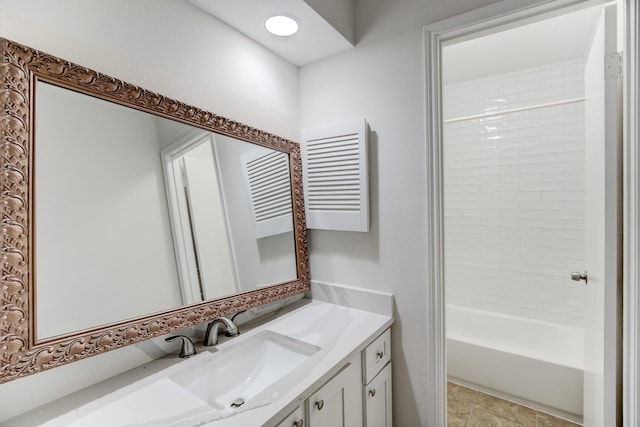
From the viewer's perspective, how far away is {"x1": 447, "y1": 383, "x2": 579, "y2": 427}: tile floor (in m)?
1.84

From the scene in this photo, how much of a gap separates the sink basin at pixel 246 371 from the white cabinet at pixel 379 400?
0.33m

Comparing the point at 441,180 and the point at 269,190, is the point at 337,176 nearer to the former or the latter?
the point at 269,190

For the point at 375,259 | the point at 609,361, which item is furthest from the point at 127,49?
the point at 609,361

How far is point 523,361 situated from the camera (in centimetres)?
196

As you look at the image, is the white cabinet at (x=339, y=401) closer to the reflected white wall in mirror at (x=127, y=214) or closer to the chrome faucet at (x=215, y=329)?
the chrome faucet at (x=215, y=329)

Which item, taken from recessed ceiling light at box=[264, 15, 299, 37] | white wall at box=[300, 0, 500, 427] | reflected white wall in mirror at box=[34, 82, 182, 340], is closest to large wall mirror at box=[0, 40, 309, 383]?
reflected white wall in mirror at box=[34, 82, 182, 340]

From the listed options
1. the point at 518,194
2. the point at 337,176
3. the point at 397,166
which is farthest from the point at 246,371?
the point at 518,194

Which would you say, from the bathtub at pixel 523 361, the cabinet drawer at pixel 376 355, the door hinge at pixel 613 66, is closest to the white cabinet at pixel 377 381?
the cabinet drawer at pixel 376 355

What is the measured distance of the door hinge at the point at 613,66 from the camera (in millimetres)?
1124

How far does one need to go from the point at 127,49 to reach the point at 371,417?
170 cm

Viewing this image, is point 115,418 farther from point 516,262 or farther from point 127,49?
point 516,262

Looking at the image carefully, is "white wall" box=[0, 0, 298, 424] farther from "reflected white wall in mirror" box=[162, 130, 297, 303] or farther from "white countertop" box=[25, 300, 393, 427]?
"reflected white wall in mirror" box=[162, 130, 297, 303]

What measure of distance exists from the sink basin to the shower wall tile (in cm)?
212

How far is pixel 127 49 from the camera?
3.39 ft
